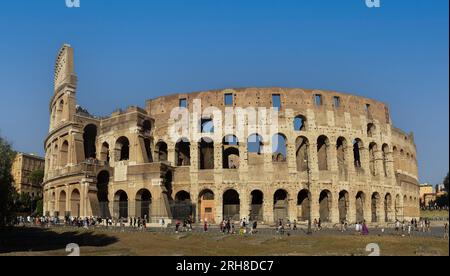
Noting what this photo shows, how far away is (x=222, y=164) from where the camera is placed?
144 feet

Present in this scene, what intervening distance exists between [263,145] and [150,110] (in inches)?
515

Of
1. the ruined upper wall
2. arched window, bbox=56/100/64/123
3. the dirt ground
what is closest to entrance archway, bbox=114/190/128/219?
→ the ruined upper wall

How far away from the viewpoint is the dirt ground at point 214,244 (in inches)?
829

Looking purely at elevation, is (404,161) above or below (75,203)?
above

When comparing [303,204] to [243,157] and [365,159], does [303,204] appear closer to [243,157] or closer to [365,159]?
[243,157]

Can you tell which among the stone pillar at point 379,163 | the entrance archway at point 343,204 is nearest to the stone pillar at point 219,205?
the entrance archway at point 343,204

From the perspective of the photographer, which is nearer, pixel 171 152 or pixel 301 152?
pixel 171 152

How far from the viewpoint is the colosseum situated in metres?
42.5

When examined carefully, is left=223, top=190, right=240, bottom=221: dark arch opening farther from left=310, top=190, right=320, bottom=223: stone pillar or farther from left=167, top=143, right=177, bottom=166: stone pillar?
left=310, top=190, right=320, bottom=223: stone pillar

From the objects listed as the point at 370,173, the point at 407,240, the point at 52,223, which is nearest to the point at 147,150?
the point at 52,223

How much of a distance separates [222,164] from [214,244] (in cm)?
1879

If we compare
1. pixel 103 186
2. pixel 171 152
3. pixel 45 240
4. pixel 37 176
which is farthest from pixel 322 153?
pixel 37 176

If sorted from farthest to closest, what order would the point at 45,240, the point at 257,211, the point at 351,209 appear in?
the point at 351,209 < the point at 257,211 < the point at 45,240

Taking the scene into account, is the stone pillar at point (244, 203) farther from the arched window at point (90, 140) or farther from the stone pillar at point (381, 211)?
the arched window at point (90, 140)
